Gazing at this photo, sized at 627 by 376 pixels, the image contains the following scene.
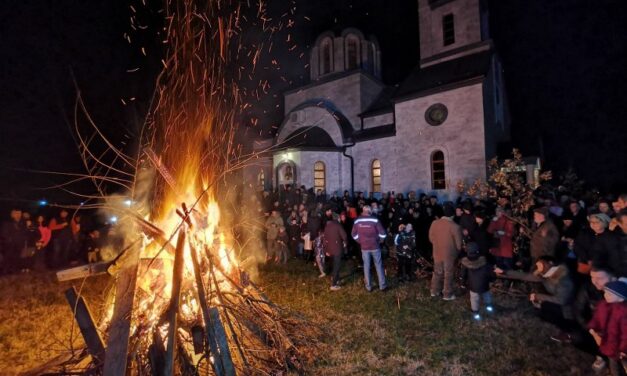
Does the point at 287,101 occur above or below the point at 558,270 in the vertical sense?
above

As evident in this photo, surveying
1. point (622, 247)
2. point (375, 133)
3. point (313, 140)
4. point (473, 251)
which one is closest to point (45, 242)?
point (473, 251)

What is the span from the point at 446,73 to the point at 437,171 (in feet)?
18.9

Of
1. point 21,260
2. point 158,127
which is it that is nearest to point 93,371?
point 158,127

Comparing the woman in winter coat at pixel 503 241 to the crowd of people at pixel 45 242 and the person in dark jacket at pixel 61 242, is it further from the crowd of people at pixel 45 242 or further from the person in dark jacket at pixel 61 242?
the person in dark jacket at pixel 61 242

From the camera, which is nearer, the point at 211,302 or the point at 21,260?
the point at 211,302

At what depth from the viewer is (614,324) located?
13.4 feet

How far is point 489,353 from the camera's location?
5.10 meters

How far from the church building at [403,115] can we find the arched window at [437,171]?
2.2 inches

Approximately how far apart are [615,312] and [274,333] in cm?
441

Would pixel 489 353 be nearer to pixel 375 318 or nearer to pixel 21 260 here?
pixel 375 318

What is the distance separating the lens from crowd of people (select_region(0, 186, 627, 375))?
5195 millimetres

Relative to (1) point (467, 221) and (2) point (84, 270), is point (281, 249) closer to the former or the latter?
(1) point (467, 221)

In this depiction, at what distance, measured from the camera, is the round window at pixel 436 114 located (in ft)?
59.8

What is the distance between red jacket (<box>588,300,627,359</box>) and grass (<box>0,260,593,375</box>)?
67cm
